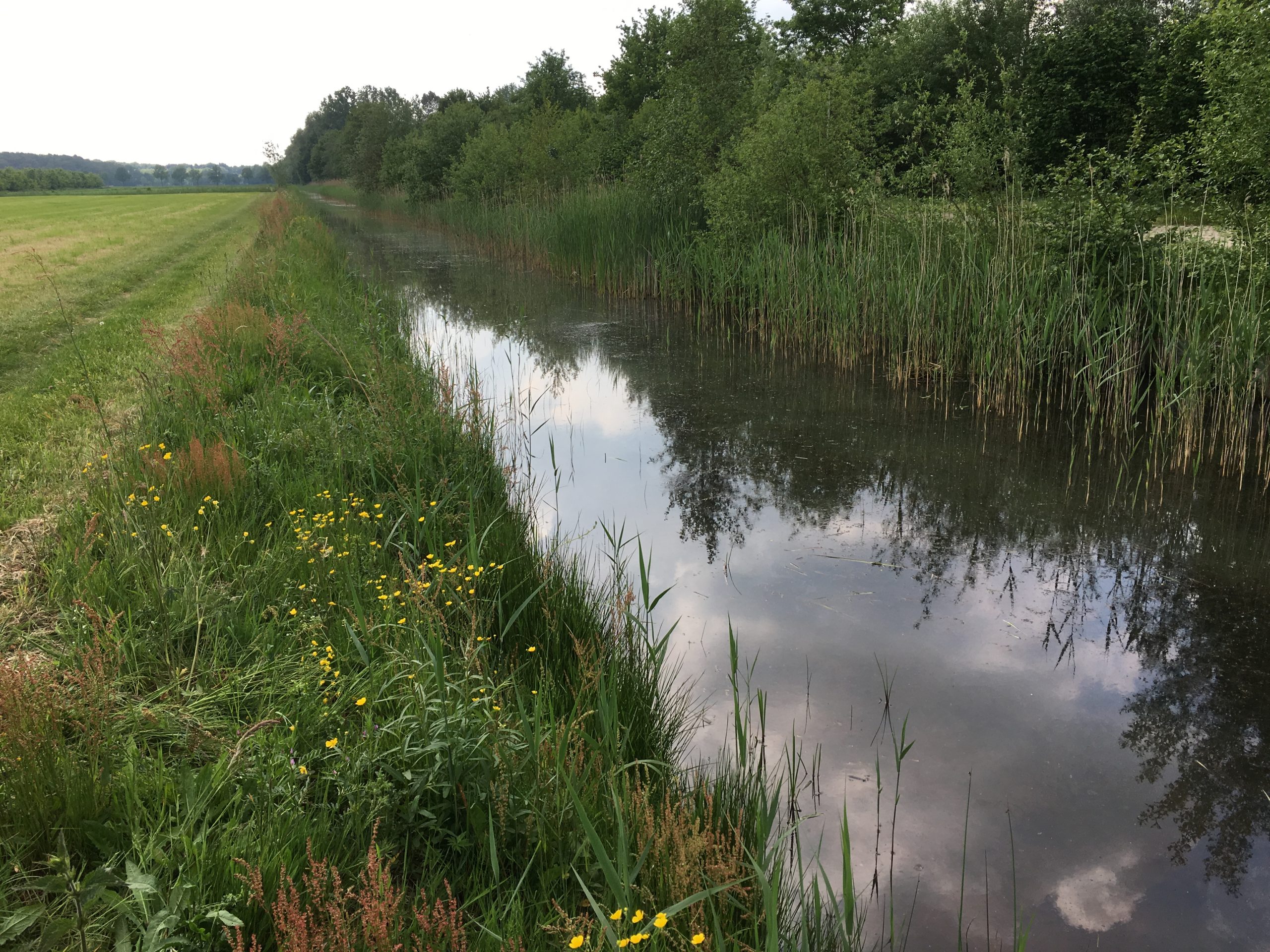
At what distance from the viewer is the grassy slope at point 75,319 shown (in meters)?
4.77

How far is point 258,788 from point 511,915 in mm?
752

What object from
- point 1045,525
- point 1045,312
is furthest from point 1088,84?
point 1045,525

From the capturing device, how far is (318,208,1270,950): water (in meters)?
2.54

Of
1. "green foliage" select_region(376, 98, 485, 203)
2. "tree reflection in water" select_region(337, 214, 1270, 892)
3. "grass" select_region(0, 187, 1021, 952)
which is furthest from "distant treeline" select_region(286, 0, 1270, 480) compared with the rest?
"green foliage" select_region(376, 98, 485, 203)

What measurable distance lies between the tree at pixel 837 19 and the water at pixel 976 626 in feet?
101

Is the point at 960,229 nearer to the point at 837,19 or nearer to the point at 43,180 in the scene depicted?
the point at 837,19

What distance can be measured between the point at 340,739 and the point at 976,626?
9.55 feet

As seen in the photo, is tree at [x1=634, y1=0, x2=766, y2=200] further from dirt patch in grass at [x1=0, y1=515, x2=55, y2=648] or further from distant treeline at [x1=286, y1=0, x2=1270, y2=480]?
dirt patch in grass at [x1=0, y1=515, x2=55, y2=648]

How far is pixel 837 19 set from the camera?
3362cm

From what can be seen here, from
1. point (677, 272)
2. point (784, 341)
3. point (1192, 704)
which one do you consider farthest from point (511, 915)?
point (677, 272)

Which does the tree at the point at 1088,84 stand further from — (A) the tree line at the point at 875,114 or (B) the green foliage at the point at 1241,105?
(B) the green foliage at the point at 1241,105

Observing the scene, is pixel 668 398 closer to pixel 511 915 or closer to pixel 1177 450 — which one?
pixel 1177 450

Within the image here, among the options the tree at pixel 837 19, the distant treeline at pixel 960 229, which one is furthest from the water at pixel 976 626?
the tree at pixel 837 19

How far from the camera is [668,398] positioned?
7816mm
